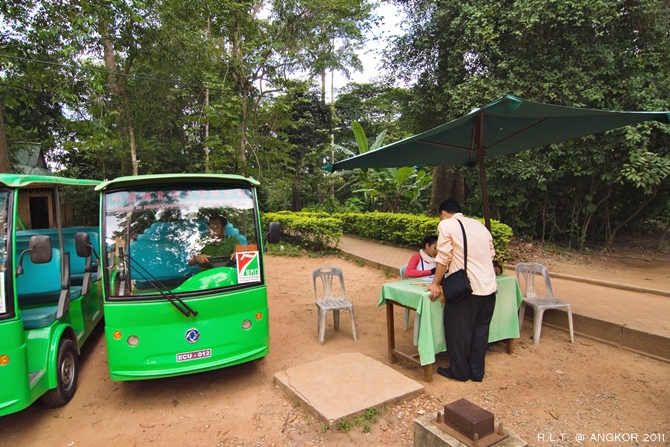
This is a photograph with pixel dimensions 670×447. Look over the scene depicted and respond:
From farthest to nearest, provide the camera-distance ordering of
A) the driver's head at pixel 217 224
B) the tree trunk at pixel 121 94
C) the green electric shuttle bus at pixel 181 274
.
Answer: the tree trunk at pixel 121 94 → the driver's head at pixel 217 224 → the green electric shuttle bus at pixel 181 274

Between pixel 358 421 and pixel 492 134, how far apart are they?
3888 mm

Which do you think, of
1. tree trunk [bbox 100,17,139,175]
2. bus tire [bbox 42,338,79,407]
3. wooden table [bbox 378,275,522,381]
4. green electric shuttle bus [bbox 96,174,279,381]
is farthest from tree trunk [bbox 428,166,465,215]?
bus tire [bbox 42,338,79,407]

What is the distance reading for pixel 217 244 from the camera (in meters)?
3.99

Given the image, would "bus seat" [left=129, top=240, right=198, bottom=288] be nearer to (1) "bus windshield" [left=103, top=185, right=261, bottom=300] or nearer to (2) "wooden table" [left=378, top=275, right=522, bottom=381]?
(1) "bus windshield" [left=103, top=185, right=261, bottom=300]

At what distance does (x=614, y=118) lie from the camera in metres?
4.33

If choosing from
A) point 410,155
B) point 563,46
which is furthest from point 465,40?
point 410,155

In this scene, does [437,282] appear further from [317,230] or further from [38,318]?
[317,230]

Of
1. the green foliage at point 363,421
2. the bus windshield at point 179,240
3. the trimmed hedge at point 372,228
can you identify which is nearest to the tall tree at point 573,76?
the trimmed hedge at point 372,228

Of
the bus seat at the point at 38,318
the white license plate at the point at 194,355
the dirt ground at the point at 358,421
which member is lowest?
the dirt ground at the point at 358,421

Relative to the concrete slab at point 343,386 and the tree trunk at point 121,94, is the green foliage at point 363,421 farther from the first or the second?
the tree trunk at point 121,94

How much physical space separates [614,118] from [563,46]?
5.83 metres

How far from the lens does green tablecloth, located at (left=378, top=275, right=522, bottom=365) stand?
3768mm

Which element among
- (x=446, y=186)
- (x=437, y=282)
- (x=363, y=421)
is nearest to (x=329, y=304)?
(x=437, y=282)

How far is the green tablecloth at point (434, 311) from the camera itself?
377 centimetres
